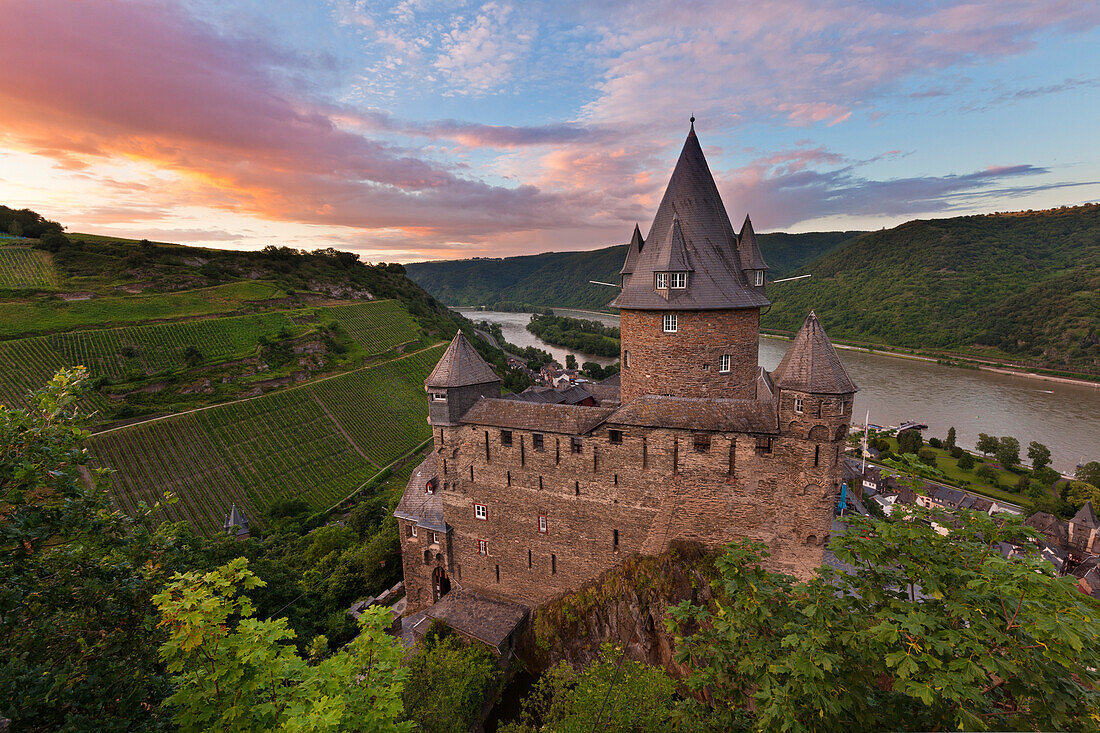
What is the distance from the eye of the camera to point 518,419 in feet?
63.6

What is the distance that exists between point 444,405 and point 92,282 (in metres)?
94.9

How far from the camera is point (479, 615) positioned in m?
20.9

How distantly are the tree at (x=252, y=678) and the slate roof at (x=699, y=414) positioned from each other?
37.9 feet

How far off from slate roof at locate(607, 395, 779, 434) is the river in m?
54.4

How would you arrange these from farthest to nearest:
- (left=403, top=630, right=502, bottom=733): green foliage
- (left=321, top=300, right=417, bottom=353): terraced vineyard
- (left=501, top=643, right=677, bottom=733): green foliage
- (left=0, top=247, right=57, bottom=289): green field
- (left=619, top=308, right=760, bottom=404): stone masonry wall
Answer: (left=321, top=300, right=417, bottom=353): terraced vineyard < (left=0, top=247, right=57, bottom=289): green field < (left=619, top=308, right=760, bottom=404): stone masonry wall < (left=403, top=630, right=502, bottom=733): green foliage < (left=501, top=643, right=677, bottom=733): green foliage

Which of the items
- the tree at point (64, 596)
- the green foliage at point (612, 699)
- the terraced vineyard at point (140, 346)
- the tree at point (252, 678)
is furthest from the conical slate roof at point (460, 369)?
the terraced vineyard at point (140, 346)

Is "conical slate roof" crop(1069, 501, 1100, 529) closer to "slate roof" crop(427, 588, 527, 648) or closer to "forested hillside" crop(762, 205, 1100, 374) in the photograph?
"slate roof" crop(427, 588, 527, 648)

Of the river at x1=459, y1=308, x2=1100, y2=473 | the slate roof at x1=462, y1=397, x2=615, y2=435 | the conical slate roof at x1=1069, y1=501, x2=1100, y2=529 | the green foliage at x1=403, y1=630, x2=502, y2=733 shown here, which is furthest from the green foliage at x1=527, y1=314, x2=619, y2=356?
the green foliage at x1=403, y1=630, x2=502, y2=733

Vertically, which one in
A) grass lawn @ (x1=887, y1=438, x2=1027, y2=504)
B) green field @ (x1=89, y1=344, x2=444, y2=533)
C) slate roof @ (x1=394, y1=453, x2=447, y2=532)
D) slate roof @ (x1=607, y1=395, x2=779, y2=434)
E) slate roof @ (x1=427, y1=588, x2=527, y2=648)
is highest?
slate roof @ (x1=607, y1=395, x2=779, y2=434)

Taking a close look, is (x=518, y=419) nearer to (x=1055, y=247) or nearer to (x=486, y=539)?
(x=486, y=539)

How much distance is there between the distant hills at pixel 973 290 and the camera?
10550 centimetres

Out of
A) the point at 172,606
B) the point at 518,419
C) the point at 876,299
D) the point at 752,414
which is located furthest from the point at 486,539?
the point at 876,299

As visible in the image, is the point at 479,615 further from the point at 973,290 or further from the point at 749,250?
the point at 973,290

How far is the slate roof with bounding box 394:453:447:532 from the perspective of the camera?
23453 mm
